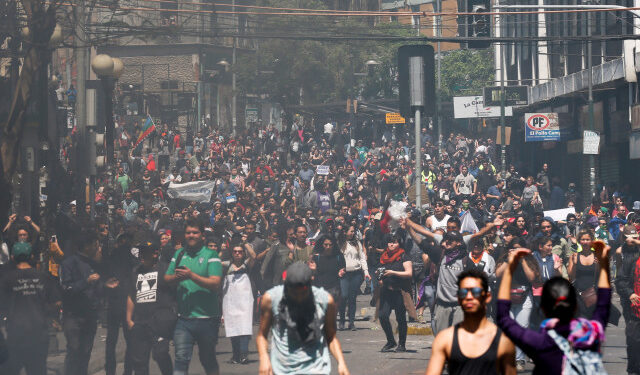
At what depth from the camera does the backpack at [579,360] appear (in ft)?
17.8

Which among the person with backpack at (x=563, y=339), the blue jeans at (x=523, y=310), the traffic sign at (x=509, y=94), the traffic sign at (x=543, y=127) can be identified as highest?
the traffic sign at (x=509, y=94)

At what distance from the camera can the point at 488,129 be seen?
56281 mm

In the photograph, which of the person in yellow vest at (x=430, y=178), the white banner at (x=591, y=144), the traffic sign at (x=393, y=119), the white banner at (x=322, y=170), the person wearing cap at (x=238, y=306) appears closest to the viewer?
the person wearing cap at (x=238, y=306)

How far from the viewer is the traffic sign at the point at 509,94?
41.6m

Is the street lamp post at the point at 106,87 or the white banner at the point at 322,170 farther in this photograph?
the white banner at the point at 322,170

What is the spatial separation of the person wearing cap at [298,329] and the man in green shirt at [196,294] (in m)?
3.18

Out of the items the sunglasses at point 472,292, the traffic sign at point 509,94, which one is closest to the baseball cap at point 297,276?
the sunglasses at point 472,292

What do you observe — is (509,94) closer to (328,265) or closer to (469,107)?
(469,107)

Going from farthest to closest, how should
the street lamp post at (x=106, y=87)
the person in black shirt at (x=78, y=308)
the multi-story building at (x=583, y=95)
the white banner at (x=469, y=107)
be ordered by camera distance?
1. the white banner at (x=469, y=107)
2. the multi-story building at (x=583, y=95)
3. the street lamp post at (x=106, y=87)
4. the person in black shirt at (x=78, y=308)

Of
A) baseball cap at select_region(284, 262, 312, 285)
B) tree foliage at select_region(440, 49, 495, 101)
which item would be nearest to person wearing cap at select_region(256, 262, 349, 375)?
baseball cap at select_region(284, 262, 312, 285)

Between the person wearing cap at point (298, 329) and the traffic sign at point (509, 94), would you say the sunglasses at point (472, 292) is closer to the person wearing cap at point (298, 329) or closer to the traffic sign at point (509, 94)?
the person wearing cap at point (298, 329)

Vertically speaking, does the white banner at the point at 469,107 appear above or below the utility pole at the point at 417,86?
above

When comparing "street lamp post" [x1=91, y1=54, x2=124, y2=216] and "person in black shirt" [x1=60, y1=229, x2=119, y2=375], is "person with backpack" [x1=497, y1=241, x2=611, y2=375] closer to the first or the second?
"person in black shirt" [x1=60, y1=229, x2=119, y2=375]

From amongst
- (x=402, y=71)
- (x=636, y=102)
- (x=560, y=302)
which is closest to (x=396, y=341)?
(x=402, y=71)
